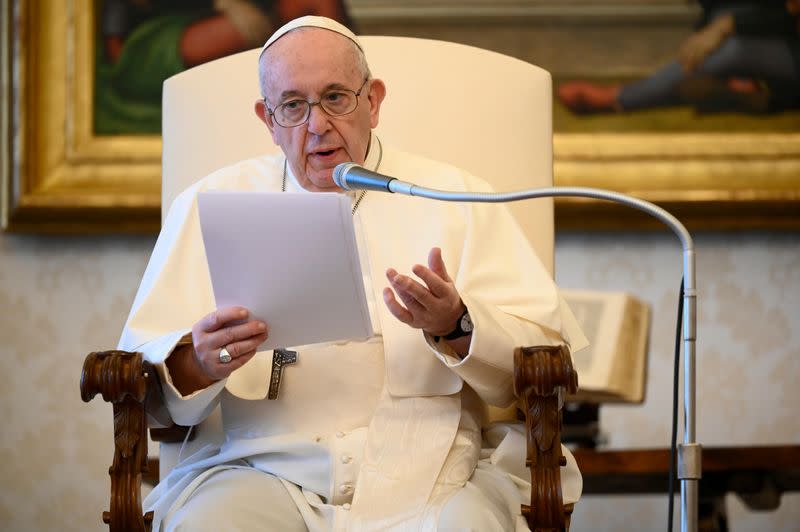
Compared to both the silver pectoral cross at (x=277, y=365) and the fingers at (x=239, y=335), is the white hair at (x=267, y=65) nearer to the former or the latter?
the silver pectoral cross at (x=277, y=365)

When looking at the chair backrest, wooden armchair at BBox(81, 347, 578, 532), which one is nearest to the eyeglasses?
the chair backrest

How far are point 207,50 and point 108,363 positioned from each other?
2.52 m

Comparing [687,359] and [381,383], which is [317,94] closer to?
[381,383]

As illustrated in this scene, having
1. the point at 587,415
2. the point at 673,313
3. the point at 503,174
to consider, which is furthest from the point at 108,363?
the point at 673,313

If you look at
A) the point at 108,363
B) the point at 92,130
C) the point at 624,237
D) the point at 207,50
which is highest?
the point at 207,50

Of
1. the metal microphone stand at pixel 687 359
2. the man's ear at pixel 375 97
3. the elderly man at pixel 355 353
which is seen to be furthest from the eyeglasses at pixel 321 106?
the metal microphone stand at pixel 687 359

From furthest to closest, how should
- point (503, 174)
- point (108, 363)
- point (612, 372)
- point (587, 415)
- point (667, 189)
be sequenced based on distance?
1. point (667, 189)
2. point (587, 415)
3. point (612, 372)
4. point (503, 174)
5. point (108, 363)

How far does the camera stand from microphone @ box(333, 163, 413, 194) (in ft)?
6.66

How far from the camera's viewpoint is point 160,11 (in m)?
4.55

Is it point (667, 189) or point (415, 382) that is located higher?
point (667, 189)

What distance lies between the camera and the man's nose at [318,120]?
104 inches

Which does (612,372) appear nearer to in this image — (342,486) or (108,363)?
(342,486)

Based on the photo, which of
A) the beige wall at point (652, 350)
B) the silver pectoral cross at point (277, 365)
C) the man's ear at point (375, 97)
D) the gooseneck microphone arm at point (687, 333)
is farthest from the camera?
the beige wall at point (652, 350)

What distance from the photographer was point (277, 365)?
102 inches
